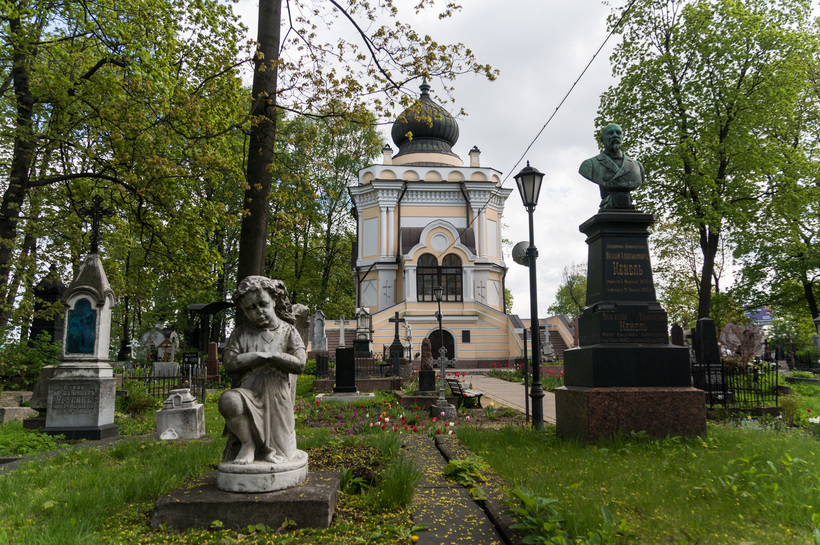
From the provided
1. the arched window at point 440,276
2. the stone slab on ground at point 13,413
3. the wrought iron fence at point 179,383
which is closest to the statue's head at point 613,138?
the wrought iron fence at point 179,383

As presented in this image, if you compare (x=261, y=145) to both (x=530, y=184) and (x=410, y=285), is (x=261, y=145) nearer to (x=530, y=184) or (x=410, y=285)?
(x=530, y=184)

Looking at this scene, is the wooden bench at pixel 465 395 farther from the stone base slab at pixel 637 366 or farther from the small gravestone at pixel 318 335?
the small gravestone at pixel 318 335

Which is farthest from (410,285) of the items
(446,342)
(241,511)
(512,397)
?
(241,511)

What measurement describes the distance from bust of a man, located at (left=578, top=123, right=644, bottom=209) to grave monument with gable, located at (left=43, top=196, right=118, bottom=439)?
901 centimetres

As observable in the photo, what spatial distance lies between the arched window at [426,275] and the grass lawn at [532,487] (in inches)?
975

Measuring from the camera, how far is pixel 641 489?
13.5 feet

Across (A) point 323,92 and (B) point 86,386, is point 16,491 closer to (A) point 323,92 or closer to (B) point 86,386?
(B) point 86,386

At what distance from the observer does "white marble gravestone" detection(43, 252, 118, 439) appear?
908 cm

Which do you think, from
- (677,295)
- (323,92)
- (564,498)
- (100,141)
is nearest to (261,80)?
(323,92)

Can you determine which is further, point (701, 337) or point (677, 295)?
point (677, 295)

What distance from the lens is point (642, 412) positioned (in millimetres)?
6262

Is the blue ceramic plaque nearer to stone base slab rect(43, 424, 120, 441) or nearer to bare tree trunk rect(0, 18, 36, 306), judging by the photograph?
stone base slab rect(43, 424, 120, 441)

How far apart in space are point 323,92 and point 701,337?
11107 millimetres

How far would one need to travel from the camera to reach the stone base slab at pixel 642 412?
621 centimetres
